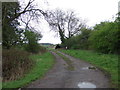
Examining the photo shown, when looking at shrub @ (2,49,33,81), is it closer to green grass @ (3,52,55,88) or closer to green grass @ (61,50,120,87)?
green grass @ (3,52,55,88)

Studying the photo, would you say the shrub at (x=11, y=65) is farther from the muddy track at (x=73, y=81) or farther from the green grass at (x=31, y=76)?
the muddy track at (x=73, y=81)

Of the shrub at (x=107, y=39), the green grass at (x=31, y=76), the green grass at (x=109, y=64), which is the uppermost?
the shrub at (x=107, y=39)

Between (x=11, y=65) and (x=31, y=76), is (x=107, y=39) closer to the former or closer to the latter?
(x=11, y=65)

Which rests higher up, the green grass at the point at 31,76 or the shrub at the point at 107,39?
the shrub at the point at 107,39

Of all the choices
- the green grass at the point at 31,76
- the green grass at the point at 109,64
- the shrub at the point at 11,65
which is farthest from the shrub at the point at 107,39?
the shrub at the point at 11,65

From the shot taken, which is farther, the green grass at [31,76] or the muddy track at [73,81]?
the green grass at [31,76]

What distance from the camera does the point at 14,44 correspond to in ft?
51.8

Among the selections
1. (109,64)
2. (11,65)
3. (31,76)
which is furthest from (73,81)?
(11,65)

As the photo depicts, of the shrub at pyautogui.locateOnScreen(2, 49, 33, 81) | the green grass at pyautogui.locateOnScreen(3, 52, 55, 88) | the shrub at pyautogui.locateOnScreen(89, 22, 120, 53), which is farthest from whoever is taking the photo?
the shrub at pyautogui.locateOnScreen(89, 22, 120, 53)

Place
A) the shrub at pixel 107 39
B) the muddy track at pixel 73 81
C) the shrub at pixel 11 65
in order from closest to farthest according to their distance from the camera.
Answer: the muddy track at pixel 73 81
the shrub at pixel 11 65
the shrub at pixel 107 39

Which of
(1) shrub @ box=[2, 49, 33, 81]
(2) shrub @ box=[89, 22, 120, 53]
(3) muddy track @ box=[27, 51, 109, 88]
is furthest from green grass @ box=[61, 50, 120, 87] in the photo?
(1) shrub @ box=[2, 49, 33, 81]

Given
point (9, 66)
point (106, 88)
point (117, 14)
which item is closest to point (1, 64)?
point (9, 66)

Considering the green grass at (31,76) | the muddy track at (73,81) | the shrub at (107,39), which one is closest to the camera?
the muddy track at (73,81)

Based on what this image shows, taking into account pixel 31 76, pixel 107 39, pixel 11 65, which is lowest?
pixel 31 76
